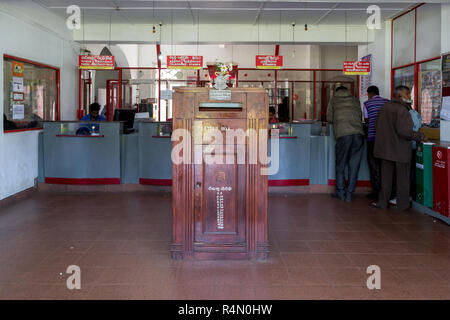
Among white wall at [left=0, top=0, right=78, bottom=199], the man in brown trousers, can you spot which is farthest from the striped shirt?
white wall at [left=0, top=0, right=78, bottom=199]

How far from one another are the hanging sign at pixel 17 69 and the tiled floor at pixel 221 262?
2074 millimetres

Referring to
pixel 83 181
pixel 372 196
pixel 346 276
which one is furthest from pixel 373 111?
pixel 83 181

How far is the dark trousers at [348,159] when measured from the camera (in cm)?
620

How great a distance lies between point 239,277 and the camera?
10.4ft

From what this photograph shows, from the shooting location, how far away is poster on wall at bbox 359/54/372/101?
391 inches

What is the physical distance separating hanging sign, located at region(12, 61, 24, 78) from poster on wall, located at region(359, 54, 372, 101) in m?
7.31

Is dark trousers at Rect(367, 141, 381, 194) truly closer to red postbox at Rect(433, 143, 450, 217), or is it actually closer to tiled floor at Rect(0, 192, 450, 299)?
tiled floor at Rect(0, 192, 450, 299)

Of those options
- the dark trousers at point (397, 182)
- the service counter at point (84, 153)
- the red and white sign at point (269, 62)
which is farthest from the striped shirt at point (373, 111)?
the service counter at point (84, 153)

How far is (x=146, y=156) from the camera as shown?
6.86 m

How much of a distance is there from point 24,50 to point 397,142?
19.1ft

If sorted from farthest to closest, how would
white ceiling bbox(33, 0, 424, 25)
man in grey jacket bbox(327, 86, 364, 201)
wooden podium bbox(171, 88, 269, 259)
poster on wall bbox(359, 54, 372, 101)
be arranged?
1. poster on wall bbox(359, 54, 372, 101)
2. white ceiling bbox(33, 0, 424, 25)
3. man in grey jacket bbox(327, 86, 364, 201)
4. wooden podium bbox(171, 88, 269, 259)

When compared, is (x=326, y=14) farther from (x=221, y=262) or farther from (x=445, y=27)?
(x=221, y=262)

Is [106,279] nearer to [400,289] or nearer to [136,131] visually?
[400,289]
